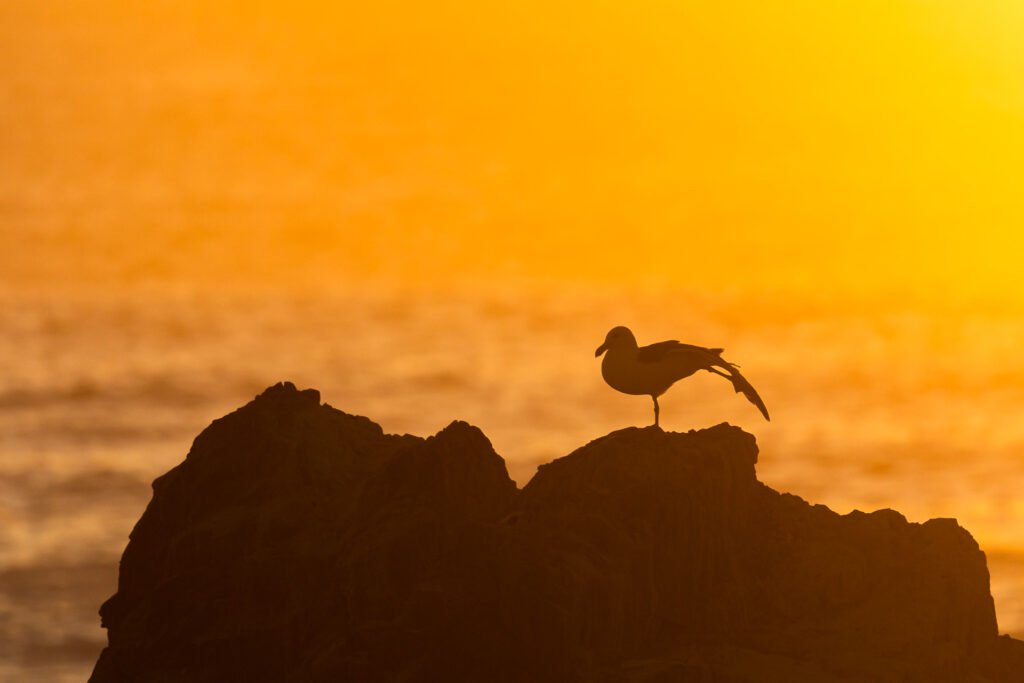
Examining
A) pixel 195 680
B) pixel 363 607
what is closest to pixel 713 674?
pixel 363 607

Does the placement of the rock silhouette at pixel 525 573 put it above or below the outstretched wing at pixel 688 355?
below

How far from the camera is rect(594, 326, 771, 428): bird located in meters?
54.8

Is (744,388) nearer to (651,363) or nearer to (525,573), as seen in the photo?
(651,363)

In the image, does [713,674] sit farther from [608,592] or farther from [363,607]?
[363,607]

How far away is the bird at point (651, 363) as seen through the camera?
5484cm

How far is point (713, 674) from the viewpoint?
50.7 metres

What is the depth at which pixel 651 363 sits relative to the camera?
54906mm

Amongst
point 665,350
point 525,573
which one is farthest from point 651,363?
point 525,573

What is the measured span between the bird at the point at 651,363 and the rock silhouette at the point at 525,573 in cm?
173

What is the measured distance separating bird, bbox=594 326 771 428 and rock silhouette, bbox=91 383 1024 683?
68.1 inches

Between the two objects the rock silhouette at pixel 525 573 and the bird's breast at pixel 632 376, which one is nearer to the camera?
the rock silhouette at pixel 525 573

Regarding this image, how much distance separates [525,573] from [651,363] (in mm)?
5911

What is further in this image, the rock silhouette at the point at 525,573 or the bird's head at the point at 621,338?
the bird's head at the point at 621,338

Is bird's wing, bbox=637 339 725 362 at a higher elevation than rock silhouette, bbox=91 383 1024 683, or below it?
higher
